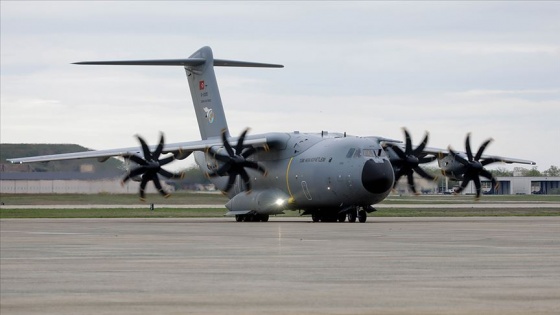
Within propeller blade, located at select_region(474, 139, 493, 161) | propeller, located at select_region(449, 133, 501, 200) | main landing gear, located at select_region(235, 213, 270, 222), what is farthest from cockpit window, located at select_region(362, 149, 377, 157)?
main landing gear, located at select_region(235, 213, 270, 222)

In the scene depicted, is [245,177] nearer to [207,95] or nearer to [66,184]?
[207,95]

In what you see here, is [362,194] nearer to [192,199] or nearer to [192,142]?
[192,142]

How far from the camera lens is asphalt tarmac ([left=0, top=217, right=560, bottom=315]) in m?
13.2

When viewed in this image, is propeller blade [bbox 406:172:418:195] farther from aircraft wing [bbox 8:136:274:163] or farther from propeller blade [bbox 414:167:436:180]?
aircraft wing [bbox 8:136:274:163]

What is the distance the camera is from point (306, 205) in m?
51.4

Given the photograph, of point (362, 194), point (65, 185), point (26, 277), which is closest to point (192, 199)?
point (65, 185)

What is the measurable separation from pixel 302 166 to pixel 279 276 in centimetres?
3327

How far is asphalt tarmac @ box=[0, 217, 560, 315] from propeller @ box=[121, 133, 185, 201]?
1854 centimetres

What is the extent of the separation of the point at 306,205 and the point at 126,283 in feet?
117

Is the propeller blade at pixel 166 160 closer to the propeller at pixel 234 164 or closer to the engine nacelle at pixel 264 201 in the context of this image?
the propeller at pixel 234 164

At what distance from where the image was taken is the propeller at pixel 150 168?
47.8 meters

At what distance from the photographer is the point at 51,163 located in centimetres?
5847

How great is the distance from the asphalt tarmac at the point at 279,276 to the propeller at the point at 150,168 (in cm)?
1854

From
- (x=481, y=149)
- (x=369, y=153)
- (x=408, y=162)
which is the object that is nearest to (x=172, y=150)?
(x=369, y=153)
